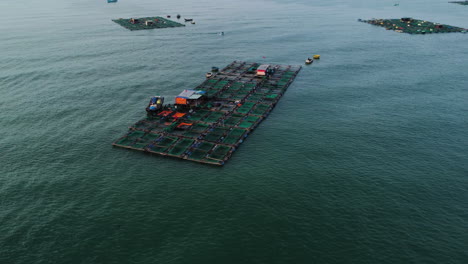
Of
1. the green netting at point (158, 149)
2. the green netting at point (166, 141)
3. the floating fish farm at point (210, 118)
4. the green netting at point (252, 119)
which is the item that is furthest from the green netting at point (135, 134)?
the green netting at point (252, 119)

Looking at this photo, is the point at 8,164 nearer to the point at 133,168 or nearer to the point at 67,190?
the point at 67,190

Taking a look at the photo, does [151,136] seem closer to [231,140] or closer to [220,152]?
[220,152]

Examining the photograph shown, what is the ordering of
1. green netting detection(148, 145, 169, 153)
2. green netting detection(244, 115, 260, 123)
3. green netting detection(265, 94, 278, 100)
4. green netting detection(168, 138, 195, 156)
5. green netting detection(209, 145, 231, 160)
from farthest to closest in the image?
green netting detection(265, 94, 278, 100) < green netting detection(244, 115, 260, 123) < green netting detection(148, 145, 169, 153) < green netting detection(168, 138, 195, 156) < green netting detection(209, 145, 231, 160)

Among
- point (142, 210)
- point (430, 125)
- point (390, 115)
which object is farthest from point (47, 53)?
point (430, 125)

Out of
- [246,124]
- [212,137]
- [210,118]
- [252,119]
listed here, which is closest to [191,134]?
[212,137]

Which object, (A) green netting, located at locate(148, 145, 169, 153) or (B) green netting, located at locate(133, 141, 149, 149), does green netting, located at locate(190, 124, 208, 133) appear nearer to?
(A) green netting, located at locate(148, 145, 169, 153)

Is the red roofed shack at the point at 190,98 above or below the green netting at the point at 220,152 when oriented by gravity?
above

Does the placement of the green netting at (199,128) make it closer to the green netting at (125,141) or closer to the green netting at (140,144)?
the green netting at (140,144)

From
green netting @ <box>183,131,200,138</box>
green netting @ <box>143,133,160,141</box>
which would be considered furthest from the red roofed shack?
green netting @ <box>143,133,160,141</box>

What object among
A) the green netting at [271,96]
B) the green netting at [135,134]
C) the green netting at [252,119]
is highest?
the green netting at [271,96]
